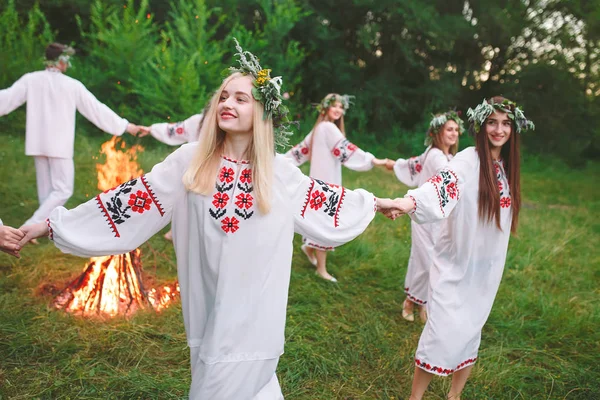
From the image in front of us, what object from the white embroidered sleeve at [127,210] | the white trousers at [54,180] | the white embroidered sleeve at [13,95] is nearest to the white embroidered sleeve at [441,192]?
the white embroidered sleeve at [127,210]

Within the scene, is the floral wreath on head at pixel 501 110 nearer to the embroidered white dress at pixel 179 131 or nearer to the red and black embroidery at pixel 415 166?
the red and black embroidery at pixel 415 166

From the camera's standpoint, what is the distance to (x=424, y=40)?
17.8 meters

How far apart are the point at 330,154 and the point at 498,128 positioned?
2.81m

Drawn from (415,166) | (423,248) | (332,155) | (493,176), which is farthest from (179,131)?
(493,176)

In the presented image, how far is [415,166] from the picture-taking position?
5.32m

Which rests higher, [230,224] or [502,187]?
[502,187]

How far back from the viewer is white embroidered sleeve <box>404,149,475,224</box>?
2.99 metres

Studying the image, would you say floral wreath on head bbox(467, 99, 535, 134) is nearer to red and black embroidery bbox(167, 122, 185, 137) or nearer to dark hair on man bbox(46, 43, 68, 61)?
red and black embroidery bbox(167, 122, 185, 137)

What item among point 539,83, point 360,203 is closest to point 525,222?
point 360,203

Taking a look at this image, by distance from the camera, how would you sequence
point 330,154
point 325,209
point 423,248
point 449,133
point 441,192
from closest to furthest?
point 325,209 → point 441,192 → point 423,248 → point 449,133 → point 330,154

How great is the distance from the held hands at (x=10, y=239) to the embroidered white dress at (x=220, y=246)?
0.62ft

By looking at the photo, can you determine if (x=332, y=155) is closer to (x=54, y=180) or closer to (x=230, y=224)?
(x=54, y=180)

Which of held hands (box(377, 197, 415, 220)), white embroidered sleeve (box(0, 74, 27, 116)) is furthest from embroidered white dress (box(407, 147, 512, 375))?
white embroidered sleeve (box(0, 74, 27, 116))

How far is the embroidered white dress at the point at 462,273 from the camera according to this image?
3148mm
